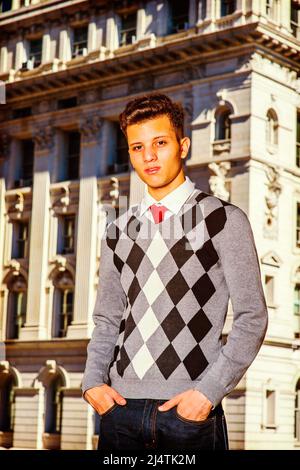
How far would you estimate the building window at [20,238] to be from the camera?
36.2 meters

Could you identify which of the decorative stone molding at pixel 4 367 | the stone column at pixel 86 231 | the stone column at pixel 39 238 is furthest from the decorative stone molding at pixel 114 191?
the decorative stone molding at pixel 4 367

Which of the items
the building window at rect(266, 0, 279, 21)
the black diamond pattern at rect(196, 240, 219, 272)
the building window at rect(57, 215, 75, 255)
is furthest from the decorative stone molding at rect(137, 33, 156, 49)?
the black diamond pattern at rect(196, 240, 219, 272)

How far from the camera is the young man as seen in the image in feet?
13.1

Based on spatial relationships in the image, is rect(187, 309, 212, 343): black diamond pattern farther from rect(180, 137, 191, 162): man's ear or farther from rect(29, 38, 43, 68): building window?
rect(29, 38, 43, 68): building window

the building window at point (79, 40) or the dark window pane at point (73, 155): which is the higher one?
the building window at point (79, 40)

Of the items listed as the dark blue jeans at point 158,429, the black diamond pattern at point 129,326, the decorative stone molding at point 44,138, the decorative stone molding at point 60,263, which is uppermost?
the decorative stone molding at point 44,138

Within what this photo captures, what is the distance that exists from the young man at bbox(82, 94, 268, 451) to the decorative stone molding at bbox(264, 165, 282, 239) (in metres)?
25.5

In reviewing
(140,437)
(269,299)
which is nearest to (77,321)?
(269,299)

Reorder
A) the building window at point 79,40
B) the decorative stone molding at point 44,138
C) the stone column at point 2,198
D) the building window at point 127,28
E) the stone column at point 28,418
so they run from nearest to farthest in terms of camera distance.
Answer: the stone column at point 28,418 < the building window at point 127,28 < the building window at point 79,40 < the decorative stone molding at point 44,138 < the stone column at point 2,198

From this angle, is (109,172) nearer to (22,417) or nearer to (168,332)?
(22,417)

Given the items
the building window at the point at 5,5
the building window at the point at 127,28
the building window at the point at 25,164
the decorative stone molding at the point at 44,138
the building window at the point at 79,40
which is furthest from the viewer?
the building window at the point at 5,5

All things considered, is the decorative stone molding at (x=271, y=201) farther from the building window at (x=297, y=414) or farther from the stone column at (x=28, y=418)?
the stone column at (x=28, y=418)

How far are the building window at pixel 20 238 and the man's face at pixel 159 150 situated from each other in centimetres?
3204

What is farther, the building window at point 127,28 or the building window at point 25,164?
the building window at point 25,164
